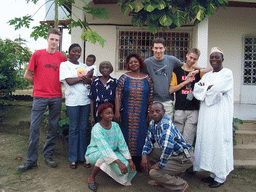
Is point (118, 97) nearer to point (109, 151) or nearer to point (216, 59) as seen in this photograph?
point (109, 151)

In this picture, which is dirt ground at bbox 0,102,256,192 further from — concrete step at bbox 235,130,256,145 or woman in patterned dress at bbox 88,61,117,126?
woman in patterned dress at bbox 88,61,117,126

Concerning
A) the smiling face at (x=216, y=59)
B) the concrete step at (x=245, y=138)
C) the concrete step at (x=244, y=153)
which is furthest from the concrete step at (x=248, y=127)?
the smiling face at (x=216, y=59)

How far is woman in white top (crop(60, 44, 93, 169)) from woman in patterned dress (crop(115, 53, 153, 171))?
0.57 m

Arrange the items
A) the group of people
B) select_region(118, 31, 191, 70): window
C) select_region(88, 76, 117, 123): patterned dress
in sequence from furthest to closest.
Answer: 1. select_region(118, 31, 191, 70): window
2. select_region(88, 76, 117, 123): patterned dress
3. the group of people

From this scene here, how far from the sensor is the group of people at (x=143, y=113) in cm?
293

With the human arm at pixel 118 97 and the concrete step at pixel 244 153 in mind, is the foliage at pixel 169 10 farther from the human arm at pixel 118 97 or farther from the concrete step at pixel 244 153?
the concrete step at pixel 244 153

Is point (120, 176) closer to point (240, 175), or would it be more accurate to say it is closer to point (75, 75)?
point (75, 75)

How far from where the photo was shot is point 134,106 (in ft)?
10.9

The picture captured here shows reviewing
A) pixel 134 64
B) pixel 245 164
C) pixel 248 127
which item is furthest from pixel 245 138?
pixel 134 64

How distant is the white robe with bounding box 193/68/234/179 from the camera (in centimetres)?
312

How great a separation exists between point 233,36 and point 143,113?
17.8 ft

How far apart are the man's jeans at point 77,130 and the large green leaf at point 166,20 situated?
8.22 feet

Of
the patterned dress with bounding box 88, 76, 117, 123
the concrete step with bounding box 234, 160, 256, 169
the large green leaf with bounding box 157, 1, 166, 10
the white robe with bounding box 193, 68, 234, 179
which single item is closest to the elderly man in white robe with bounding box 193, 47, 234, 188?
the white robe with bounding box 193, 68, 234, 179

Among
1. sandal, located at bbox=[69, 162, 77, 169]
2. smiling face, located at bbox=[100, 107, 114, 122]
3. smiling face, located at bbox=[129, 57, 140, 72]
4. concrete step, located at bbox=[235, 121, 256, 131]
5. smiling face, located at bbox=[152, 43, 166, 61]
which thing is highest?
smiling face, located at bbox=[152, 43, 166, 61]
